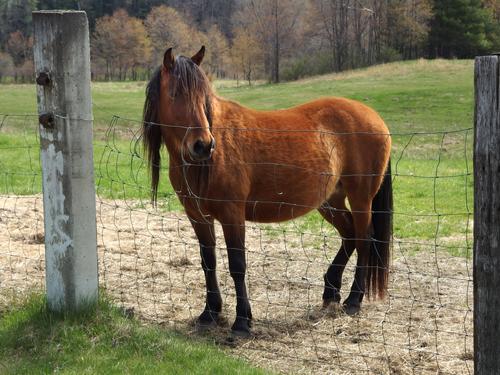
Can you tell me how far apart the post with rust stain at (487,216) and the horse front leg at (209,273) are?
2.45 metres

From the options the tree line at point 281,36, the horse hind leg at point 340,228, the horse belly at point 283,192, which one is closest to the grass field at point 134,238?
the horse hind leg at point 340,228

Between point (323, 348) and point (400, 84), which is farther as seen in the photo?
point (400, 84)

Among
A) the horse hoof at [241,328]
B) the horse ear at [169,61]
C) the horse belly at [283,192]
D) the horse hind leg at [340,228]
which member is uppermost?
the horse ear at [169,61]

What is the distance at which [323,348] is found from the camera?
14.2ft

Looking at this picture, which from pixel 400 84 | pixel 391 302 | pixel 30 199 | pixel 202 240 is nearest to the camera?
pixel 202 240

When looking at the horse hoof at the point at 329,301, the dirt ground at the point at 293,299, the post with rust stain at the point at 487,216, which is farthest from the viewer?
the horse hoof at the point at 329,301

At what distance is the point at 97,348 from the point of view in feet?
12.6

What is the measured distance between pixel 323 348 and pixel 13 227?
14.7 ft

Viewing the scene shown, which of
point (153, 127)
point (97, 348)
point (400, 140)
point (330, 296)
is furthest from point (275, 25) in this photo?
point (97, 348)

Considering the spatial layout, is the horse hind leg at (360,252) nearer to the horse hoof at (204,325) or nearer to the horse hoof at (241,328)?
the horse hoof at (241,328)

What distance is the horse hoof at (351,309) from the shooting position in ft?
16.9

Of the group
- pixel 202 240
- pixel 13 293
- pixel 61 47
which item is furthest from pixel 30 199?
pixel 61 47

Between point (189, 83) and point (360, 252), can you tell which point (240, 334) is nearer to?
point (360, 252)

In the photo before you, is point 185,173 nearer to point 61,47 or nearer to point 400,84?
point 61,47
